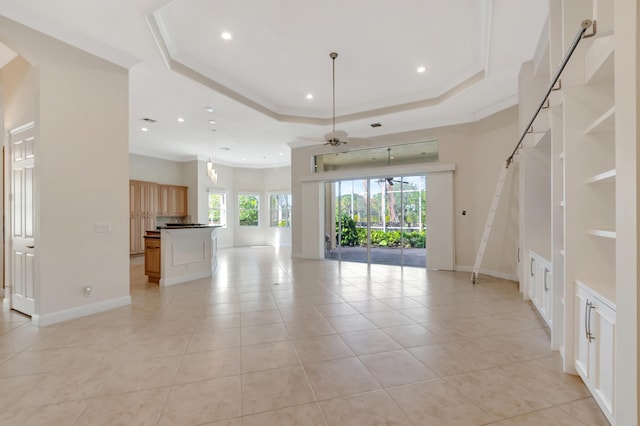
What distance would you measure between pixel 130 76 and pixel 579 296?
20.2 ft

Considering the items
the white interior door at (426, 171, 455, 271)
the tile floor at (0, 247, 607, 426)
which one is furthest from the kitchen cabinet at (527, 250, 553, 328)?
the white interior door at (426, 171, 455, 271)

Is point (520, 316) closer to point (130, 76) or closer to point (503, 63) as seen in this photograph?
point (503, 63)

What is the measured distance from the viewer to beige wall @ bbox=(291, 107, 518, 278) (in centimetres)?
573

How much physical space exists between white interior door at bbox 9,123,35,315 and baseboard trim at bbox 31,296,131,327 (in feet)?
1.19

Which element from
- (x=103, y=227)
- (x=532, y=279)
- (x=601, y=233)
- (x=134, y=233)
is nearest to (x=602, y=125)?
(x=601, y=233)

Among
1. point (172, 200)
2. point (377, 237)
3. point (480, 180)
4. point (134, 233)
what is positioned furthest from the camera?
point (172, 200)

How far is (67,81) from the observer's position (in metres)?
3.58

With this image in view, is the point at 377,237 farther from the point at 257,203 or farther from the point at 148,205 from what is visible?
the point at 148,205

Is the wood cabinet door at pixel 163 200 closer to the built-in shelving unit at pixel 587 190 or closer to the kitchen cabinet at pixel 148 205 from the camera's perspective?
the kitchen cabinet at pixel 148 205

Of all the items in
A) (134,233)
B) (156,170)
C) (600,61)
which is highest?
(156,170)

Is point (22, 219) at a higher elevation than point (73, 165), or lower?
lower

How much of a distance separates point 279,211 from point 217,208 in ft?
8.36

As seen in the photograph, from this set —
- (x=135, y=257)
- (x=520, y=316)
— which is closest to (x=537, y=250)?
(x=520, y=316)

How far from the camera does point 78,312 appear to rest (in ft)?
12.0
